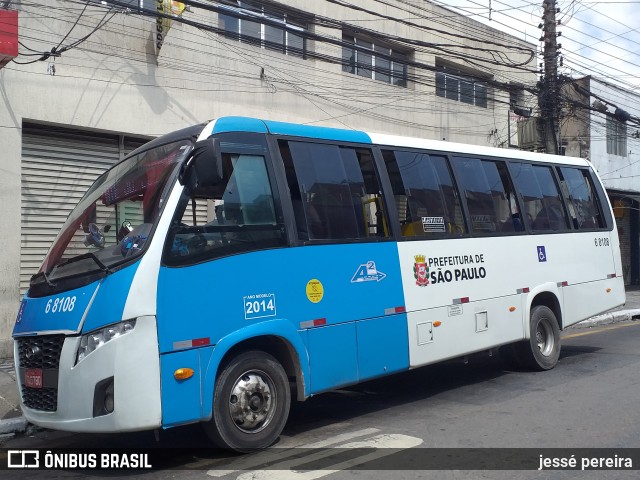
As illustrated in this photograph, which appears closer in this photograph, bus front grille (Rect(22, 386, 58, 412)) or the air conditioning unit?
bus front grille (Rect(22, 386, 58, 412))

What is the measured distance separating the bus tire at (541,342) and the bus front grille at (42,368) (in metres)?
6.24

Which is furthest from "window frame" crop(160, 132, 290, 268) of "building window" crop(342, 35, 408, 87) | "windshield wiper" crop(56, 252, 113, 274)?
"building window" crop(342, 35, 408, 87)

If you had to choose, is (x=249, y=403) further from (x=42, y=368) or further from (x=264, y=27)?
(x=264, y=27)

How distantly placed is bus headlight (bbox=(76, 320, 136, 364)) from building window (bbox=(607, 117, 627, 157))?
2280 cm

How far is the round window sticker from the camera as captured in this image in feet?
20.6

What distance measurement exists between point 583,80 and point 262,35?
14.1m

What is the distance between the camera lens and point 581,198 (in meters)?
10.4

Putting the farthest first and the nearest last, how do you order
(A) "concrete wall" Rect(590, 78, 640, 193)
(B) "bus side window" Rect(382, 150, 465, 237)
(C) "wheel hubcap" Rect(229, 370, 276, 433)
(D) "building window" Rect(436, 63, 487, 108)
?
1. (A) "concrete wall" Rect(590, 78, 640, 193)
2. (D) "building window" Rect(436, 63, 487, 108)
3. (B) "bus side window" Rect(382, 150, 465, 237)
4. (C) "wheel hubcap" Rect(229, 370, 276, 433)

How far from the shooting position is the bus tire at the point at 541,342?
9141 millimetres

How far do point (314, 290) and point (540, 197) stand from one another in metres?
4.70

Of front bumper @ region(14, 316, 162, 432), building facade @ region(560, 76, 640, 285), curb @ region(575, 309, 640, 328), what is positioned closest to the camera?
front bumper @ region(14, 316, 162, 432)

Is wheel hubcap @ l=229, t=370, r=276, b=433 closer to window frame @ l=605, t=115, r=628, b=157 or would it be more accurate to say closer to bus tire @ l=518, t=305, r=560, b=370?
bus tire @ l=518, t=305, r=560, b=370

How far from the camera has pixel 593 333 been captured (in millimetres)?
13758

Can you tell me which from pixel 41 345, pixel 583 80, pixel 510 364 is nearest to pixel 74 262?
pixel 41 345
